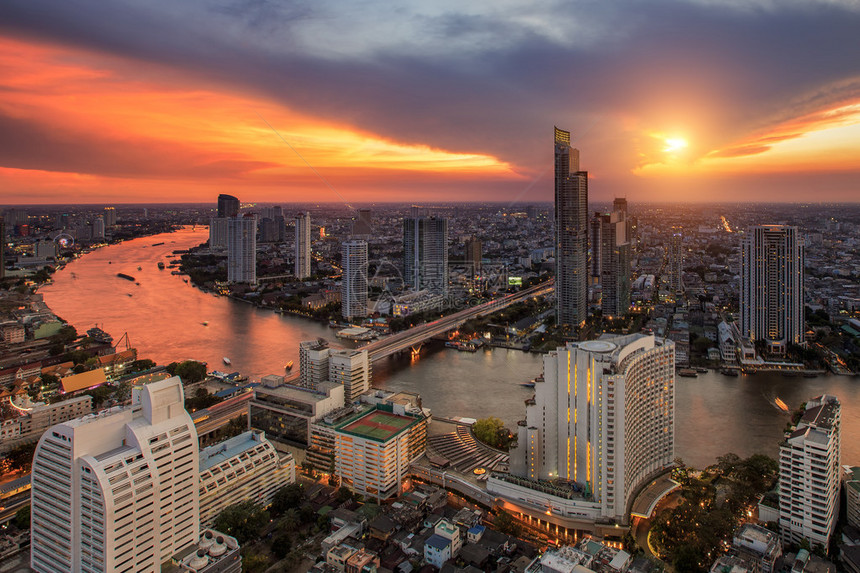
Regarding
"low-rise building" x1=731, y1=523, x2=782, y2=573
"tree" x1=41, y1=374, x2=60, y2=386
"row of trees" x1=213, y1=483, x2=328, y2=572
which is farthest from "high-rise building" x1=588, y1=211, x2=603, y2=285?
"tree" x1=41, y1=374, x2=60, y2=386

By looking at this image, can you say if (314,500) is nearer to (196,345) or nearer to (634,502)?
(634,502)

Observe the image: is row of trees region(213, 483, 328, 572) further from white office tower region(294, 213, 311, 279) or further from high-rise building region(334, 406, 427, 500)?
white office tower region(294, 213, 311, 279)

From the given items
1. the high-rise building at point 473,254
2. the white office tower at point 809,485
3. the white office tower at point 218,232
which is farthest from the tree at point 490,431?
the white office tower at point 218,232

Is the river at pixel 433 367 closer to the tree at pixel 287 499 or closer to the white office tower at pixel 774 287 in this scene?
the white office tower at pixel 774 287

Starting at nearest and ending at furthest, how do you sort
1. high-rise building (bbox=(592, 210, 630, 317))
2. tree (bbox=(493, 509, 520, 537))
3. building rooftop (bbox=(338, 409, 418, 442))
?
tree (bbox=(493, 509, 520, 537)), building rooftop (bbox=(338, 409, 418, 442)), high-rise building (bbox=(592, 210, 630, 317))

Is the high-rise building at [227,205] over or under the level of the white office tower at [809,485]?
over

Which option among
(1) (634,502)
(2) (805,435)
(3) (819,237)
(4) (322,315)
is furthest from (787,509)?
(3) (819,237)
